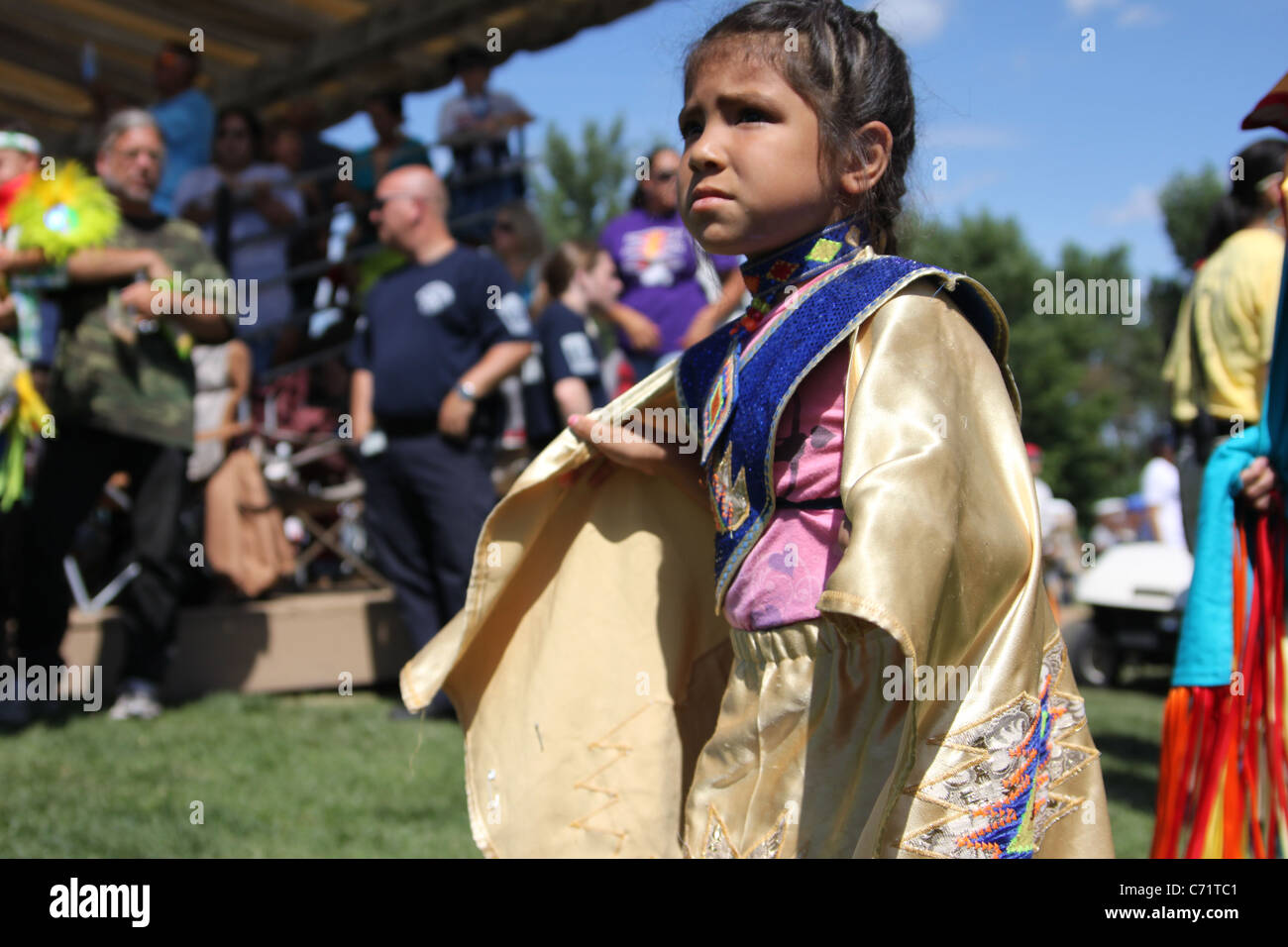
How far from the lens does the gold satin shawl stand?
152cm

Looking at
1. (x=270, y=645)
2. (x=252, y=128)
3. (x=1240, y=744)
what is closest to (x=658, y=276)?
(x=270, y=645)

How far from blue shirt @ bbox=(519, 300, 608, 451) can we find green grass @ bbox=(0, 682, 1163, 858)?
1.41 m

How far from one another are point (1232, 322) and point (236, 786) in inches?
124

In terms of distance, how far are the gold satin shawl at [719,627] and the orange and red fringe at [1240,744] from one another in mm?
1085

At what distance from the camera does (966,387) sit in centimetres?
169

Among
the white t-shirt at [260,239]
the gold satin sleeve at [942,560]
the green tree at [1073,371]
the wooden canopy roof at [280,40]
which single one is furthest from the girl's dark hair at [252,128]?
the green tree at [1073,371]

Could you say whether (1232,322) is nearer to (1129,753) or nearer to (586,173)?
(1129,753)

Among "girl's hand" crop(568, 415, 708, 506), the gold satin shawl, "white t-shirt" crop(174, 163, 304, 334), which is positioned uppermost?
"white t-shirt" crop(174, 163, 304, 334)

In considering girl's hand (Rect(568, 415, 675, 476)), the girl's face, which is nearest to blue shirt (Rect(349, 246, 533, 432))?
girl's hand (Rect(568, 415, 675, 476))

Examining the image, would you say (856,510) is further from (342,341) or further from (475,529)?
(342,341)

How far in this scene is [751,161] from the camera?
180cm

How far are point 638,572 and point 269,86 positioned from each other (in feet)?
20.9

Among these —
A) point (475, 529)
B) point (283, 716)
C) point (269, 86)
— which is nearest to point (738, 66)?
point (475, 529)

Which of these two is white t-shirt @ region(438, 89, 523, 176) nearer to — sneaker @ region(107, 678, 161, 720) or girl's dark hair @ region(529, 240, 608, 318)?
girl's dark hair @ region(529, 240, 608, 318)
